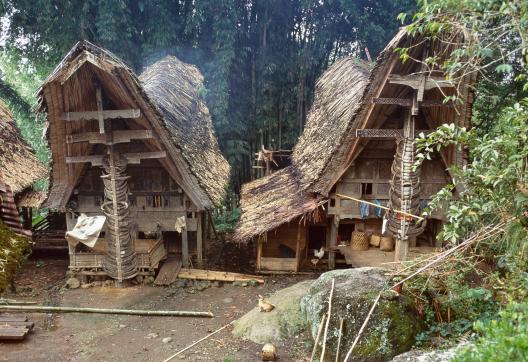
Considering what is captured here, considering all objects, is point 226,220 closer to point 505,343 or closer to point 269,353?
point 269,353

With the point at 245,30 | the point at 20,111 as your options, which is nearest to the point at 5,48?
the point at 20,111

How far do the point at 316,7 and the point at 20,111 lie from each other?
42.5 ft

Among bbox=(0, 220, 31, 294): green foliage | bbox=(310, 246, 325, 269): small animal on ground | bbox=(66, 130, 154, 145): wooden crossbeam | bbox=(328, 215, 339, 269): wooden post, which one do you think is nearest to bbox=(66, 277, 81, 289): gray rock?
bbox=(66, 130, 154, 145): wooden crossbeam

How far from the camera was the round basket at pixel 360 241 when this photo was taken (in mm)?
10703

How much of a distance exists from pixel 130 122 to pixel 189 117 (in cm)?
410

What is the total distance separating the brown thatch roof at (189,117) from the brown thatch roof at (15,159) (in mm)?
4967

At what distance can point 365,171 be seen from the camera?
10.3m

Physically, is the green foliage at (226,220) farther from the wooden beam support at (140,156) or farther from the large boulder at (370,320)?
the large boulder at (370,320)

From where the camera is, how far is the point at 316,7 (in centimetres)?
1820

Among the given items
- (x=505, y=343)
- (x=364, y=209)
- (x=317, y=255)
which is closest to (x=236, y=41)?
(x=317, y=255)

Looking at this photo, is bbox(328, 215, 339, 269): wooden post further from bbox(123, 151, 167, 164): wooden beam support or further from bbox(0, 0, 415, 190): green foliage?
bbox(0, 0, 415, 190): green foliage

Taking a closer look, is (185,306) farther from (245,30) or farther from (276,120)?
(245,30)

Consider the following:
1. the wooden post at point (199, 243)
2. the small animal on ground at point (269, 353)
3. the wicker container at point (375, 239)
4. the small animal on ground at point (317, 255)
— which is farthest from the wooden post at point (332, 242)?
the small animal on ground at point (269, 353)

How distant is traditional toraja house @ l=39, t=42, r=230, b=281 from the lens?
9250 mm
